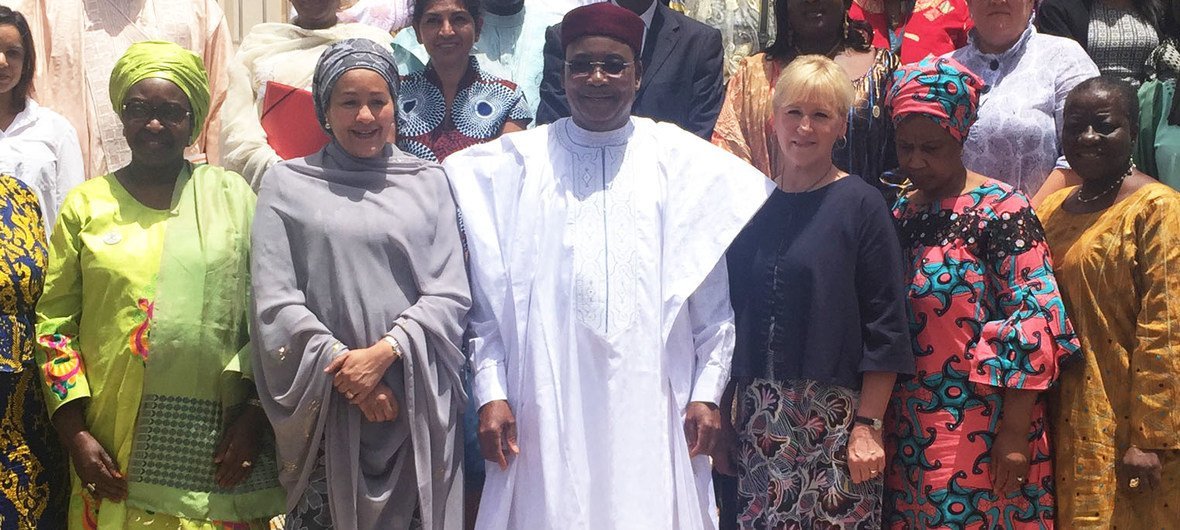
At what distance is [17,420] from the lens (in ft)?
14.5

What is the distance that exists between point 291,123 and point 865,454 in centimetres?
261

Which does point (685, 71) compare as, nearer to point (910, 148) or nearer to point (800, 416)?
point (910, 148)

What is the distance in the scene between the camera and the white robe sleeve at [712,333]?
4.42 metres

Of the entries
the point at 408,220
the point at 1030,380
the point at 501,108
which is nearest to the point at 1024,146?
the point at 1030,380

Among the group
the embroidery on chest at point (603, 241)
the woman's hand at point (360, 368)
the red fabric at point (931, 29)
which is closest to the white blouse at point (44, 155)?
the woman's hand at point (360, 368)

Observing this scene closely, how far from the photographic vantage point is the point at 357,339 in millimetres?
4219

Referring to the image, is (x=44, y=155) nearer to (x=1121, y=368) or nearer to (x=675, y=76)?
(x=675, y=76)

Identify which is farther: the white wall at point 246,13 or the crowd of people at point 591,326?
the white wall at point 246,13

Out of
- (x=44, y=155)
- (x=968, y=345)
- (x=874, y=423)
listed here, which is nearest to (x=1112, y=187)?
(x=968, y=345)

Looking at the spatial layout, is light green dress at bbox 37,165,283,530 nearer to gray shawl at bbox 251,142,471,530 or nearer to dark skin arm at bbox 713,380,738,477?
gray shawl at bbox 251,142,471,530

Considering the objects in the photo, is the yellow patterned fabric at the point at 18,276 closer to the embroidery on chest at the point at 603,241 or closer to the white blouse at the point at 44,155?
the white blouse at the point at 44,155

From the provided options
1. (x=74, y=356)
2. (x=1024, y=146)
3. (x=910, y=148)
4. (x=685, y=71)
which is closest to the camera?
(x=74, y=356)

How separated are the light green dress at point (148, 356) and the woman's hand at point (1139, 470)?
2941 mm

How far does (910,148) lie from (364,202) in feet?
6.34
